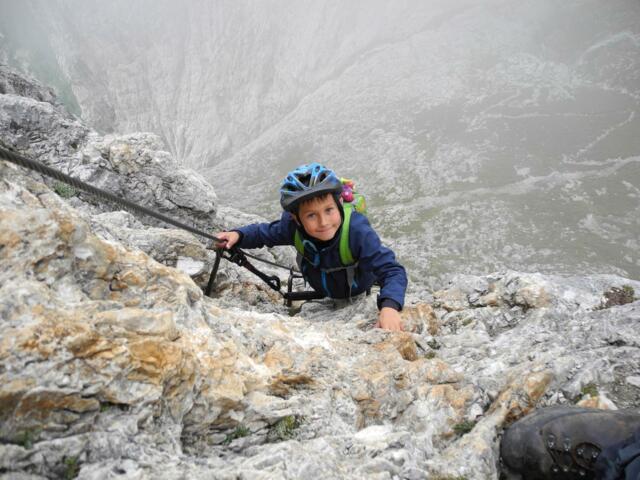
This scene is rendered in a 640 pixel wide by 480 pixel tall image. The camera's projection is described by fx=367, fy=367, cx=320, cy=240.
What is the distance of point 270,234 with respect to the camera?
27.6 ft

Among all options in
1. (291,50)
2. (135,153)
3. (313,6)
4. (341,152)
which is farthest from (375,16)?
(135,153)

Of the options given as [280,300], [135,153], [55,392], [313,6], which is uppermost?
[313,6]

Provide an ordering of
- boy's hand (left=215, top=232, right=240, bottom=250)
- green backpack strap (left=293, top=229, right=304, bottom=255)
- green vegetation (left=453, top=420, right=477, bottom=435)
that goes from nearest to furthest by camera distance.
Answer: green vegetation (left=453, top=420, right=477, bottom=435)
green backpack strap (left=293, top=229, right=304, bottom=255)
boy's hand (left=215, top=232, right=240, bottom=250)

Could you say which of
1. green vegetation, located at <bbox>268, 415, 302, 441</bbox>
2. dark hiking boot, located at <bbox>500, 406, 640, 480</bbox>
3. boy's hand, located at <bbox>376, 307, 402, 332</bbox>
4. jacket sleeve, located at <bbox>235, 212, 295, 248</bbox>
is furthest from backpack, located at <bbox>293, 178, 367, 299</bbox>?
dark hiking boot, located at <bbox>500, 406, 640, 480</bbox>

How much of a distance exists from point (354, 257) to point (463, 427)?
11.7 feet

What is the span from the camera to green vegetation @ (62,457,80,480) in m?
2.71

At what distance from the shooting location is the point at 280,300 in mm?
10094

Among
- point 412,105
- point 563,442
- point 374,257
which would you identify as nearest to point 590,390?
point 563,442

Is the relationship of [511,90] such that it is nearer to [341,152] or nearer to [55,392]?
[341,152]

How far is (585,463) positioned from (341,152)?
77.4m

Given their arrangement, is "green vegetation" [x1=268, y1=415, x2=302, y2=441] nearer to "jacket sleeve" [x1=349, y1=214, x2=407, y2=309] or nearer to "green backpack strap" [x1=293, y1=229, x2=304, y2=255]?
"jacket sleeve" [x1=349, y1=214, x2=407, y2=309]

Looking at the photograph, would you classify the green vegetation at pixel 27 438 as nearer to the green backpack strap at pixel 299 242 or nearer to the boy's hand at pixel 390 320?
the boy's hand at pixel 390 320

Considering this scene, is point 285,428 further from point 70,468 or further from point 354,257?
point 354,257

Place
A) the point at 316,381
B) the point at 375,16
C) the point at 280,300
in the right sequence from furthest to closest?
the point at 375,16 < the point at 280,300 < the point at 316,381
